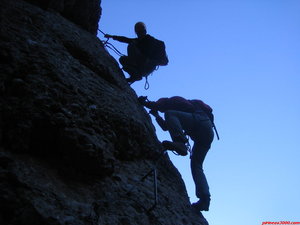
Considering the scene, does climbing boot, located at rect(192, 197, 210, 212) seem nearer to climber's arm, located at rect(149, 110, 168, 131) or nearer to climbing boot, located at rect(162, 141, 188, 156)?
climbing boot, located at rect(162, 141, 188, 156)

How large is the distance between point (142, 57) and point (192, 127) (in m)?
2.92

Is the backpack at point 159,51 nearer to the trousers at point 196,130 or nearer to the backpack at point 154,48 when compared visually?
the backpack at point 154,48

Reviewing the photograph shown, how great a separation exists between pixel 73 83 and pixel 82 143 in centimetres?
129

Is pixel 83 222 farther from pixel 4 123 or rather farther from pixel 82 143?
pixel 4 123

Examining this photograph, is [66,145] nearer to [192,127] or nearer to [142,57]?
[192,127]

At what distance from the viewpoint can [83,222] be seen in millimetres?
3164

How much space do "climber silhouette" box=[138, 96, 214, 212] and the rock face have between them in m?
0.52

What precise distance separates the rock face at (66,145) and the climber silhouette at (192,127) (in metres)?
0.52

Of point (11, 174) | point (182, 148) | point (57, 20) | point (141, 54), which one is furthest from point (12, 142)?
point (141, 54)

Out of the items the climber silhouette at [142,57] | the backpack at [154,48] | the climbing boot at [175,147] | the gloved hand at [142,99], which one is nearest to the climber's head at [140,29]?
the climber silhouette at [142,57]

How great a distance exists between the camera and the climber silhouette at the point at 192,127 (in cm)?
644

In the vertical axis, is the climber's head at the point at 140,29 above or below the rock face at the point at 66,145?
above

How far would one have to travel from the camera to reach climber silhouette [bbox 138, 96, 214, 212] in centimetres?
644

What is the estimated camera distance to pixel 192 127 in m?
7.41
